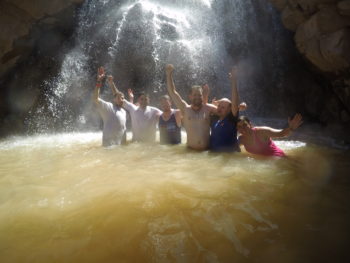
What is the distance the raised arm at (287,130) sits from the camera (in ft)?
13.6

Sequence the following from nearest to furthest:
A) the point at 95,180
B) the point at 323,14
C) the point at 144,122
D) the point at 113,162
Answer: the point at 95,180
the point at 113,162
the point at 144,122
the point at 323,14

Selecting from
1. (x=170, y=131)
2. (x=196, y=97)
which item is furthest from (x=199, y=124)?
(x=170, y=131)

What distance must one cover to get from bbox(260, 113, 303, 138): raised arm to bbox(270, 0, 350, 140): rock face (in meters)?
6.05

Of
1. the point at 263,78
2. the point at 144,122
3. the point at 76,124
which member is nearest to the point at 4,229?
the point at 144,122

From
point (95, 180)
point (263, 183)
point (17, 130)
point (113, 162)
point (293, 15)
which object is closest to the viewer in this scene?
point (263, 183)

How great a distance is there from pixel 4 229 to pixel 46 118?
1023 cm

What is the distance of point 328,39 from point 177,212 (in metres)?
9.21

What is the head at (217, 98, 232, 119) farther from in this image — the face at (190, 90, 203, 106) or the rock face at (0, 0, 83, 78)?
the rock face at (0, 0, 83, 78)

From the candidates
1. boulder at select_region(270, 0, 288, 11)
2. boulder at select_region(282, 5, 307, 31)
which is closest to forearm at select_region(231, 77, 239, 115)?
boulder at select_region(282, 5, 307, 31)

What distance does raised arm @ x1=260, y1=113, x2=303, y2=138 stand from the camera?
13.6 feet

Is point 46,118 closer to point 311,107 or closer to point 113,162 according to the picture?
point 113,162

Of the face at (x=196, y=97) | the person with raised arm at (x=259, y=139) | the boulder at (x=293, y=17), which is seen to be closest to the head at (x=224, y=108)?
the person with raised arm at (x=259, y=139)

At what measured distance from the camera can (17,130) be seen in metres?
11.2

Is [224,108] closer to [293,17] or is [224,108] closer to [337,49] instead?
[337,49]
